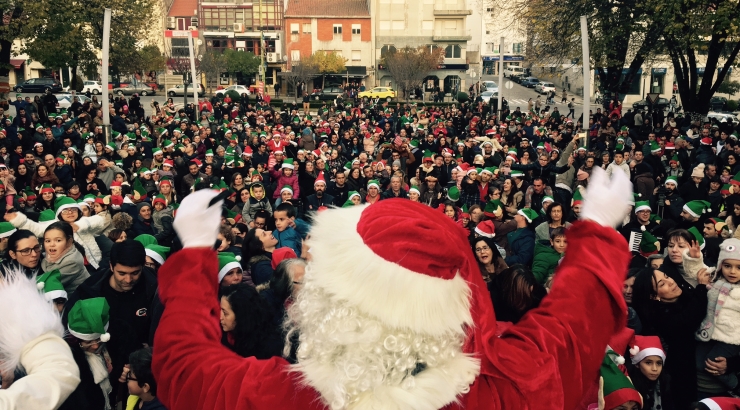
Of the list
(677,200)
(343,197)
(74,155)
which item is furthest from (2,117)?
(677,200)

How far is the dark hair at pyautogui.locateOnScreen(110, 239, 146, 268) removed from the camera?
4.82 metres

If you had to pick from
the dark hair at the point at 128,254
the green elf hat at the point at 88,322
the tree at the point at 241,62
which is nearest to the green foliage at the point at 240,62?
the tree at the point at 241,62

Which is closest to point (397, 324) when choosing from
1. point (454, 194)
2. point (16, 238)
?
point (16, 238)

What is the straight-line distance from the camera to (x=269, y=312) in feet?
12.8

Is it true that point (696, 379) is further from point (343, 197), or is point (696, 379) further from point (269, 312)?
point (343, 197)

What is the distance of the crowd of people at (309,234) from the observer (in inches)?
161

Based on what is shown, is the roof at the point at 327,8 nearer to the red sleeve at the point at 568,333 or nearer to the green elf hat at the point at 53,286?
the green elf hat at the point at 53,286

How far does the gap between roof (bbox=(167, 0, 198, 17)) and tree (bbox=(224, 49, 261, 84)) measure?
9.47 metres

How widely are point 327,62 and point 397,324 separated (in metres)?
61.2

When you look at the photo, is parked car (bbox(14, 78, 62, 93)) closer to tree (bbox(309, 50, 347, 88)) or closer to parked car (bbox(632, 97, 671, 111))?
tree (bbox(309, 50, 347, 88))

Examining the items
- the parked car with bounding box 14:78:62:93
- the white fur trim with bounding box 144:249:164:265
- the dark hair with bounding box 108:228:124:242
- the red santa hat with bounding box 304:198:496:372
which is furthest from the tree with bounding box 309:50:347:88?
the red santa hat with bounding box 304:198:496:372

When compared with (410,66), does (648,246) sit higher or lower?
lower

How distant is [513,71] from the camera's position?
70.9 metres

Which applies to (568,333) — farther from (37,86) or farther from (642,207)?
(37,86)
